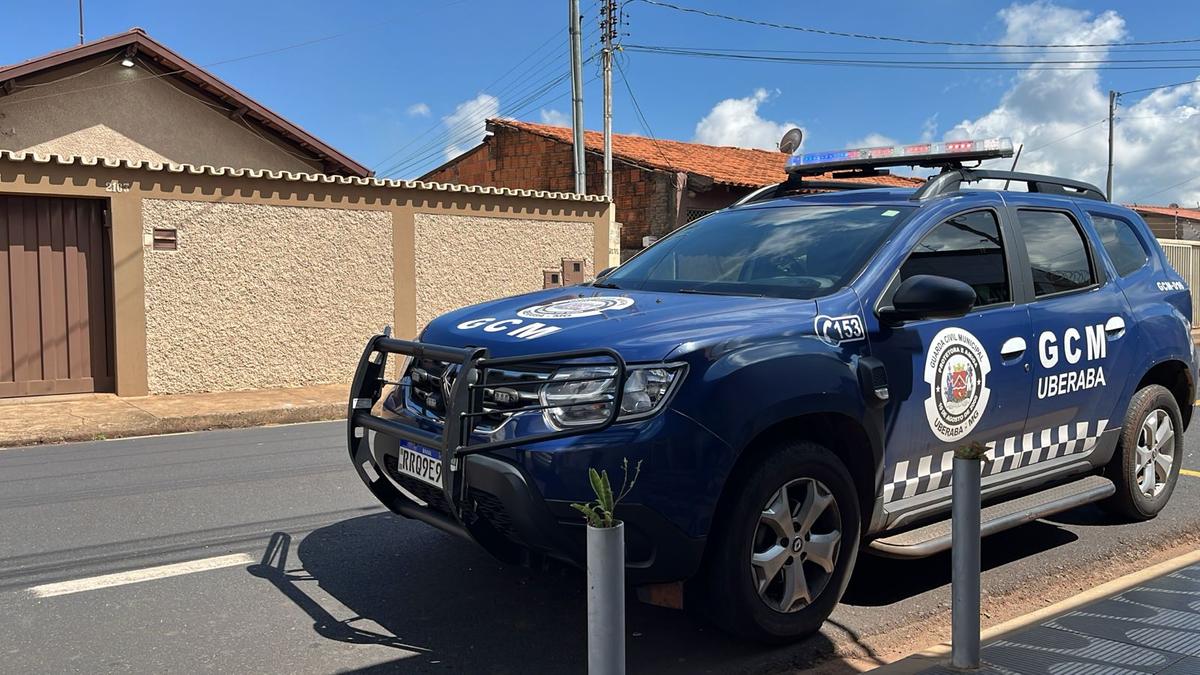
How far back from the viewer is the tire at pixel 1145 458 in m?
5.36

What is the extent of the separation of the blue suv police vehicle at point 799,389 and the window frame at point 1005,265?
0.6 inches

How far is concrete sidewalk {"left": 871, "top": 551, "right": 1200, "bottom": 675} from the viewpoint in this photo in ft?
11.0

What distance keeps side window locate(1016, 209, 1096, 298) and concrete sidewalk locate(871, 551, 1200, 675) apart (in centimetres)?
150

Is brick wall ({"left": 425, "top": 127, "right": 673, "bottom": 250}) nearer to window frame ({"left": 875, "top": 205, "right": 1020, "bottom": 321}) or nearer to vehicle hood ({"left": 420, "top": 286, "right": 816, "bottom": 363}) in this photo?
window frame ({"left": 875, "top": 205, "right": 1020, "bottom": 321})

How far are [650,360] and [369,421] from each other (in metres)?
1.40

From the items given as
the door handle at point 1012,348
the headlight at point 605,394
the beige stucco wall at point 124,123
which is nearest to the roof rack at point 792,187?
the door handle at point 1012,348

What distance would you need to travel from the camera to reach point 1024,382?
4508 mm

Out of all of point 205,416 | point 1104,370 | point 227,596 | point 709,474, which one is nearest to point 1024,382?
point 1104,370

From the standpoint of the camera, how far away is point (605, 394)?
3.30 m

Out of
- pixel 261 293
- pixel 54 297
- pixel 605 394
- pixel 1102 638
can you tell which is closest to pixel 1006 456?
pixel 1102 638

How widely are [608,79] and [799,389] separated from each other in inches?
811

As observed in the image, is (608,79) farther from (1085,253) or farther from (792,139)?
(1085,253)

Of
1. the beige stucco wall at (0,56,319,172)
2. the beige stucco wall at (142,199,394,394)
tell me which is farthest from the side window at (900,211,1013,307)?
the beige stucco wall at (0,56,319,172)

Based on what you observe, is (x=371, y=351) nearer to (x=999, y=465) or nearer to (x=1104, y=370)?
(x=999, y=465)
